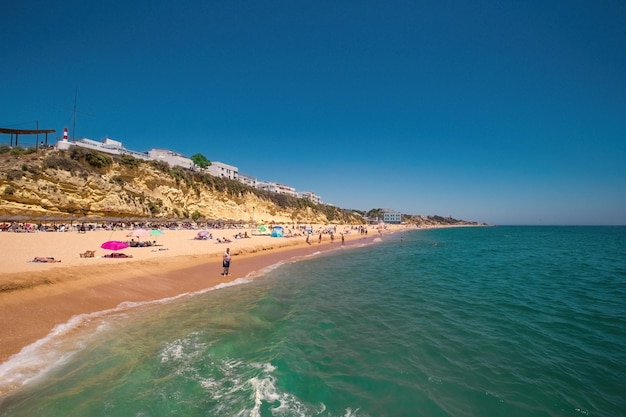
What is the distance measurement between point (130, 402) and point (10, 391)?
7.89 feet

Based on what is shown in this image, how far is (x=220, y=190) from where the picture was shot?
58.9m

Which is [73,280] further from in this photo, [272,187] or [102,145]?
[272,187]

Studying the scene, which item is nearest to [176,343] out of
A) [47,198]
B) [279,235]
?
[279,235]

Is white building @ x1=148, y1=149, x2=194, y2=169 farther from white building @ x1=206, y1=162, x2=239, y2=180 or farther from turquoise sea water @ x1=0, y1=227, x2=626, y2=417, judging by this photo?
turquoise sea water @ x1=0, y1=227, x2=626, y2=417

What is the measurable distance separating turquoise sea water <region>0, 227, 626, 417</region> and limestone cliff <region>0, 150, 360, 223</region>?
29689 millimetres

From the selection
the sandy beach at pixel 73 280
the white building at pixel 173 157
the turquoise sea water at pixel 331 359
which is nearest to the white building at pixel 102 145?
the white building at pixel 173 157

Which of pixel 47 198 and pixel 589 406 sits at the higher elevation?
pixel 47 198

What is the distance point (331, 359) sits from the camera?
716cm

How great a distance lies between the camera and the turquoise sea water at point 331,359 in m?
5.33

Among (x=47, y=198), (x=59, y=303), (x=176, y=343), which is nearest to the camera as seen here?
(x=176, y=343)

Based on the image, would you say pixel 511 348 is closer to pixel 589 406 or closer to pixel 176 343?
pixel 589 406

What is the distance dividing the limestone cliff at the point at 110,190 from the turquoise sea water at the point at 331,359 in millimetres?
29689

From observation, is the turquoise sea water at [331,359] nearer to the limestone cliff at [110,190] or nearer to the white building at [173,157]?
the limestone cliff at [110,190]

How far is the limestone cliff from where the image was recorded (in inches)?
1233
